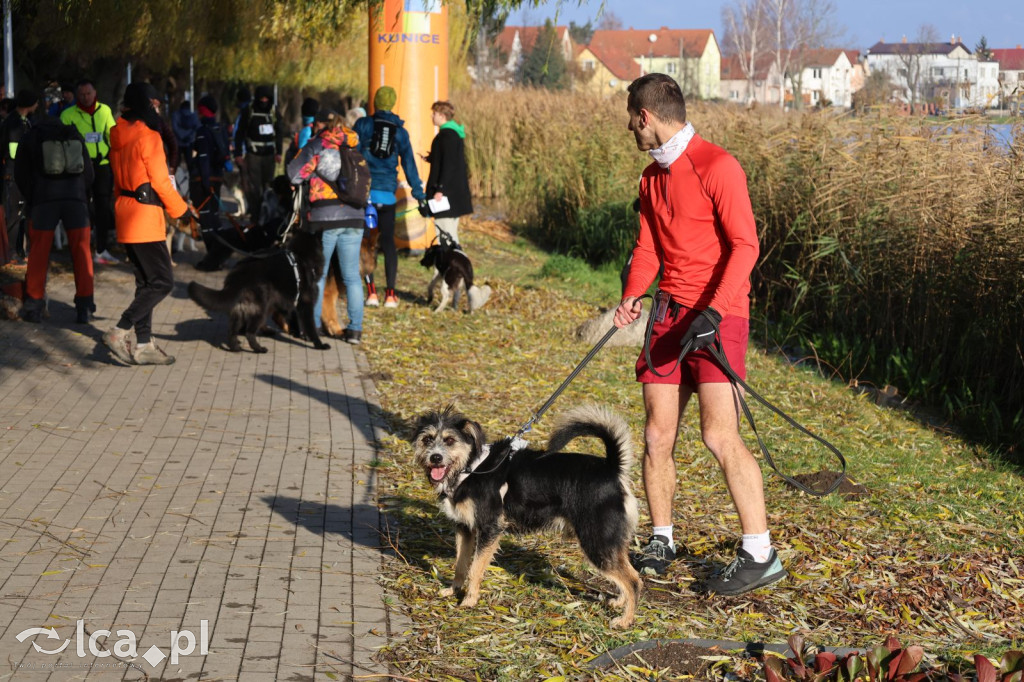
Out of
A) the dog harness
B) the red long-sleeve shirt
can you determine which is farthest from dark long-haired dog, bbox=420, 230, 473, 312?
the dog harness

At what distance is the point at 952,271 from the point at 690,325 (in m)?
6.26

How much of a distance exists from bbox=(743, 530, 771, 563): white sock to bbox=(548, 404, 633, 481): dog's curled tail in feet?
2.35

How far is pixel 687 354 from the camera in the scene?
490 centimetres

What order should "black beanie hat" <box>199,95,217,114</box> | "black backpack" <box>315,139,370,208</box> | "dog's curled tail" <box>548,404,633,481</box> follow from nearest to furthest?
"dog's curled tail" <box>548,404,633,481</box> < "black backpack" <box>315,139,370,208</box> < "black beanie hat" <box>199,95,217,114</box>

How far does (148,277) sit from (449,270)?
3688 millimetres

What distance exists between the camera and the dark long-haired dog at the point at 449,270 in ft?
38.5

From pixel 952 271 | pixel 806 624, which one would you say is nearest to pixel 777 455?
pixel 806 624

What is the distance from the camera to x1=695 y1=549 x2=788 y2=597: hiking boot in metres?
4.86

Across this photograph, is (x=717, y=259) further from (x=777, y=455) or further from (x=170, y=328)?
(x=170, y=328)

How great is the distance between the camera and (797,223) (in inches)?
479

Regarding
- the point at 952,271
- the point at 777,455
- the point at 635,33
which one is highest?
the point at 635,33

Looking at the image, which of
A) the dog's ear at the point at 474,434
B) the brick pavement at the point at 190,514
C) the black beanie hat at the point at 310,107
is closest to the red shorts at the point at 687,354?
the dog's ear at the point at 474,434

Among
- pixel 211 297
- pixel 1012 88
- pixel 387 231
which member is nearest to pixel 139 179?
pixel 211 297

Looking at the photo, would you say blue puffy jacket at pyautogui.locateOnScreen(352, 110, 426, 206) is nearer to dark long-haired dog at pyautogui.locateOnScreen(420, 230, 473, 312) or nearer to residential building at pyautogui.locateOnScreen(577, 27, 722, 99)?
dark long-haired dog at pyautogui.locateOnScreen(420, 230, 473, 312)
